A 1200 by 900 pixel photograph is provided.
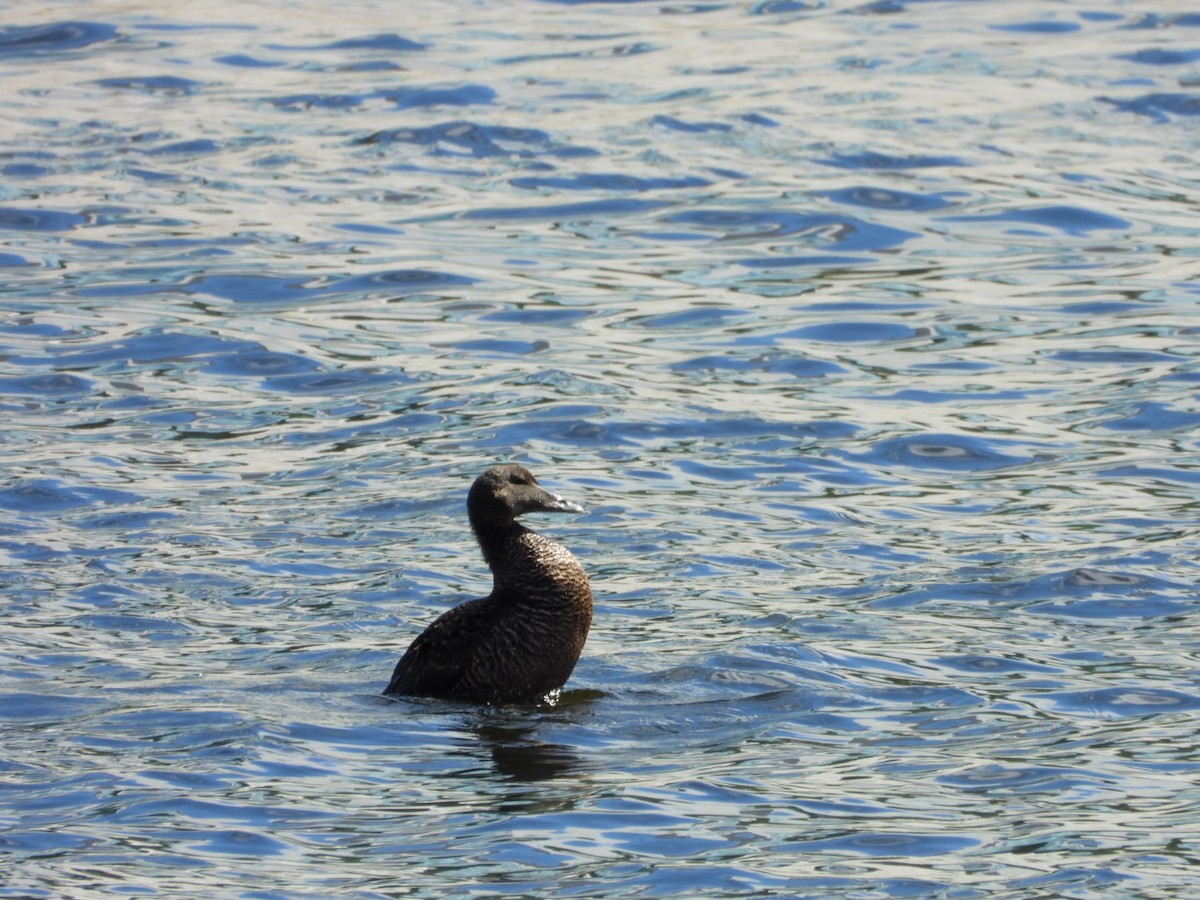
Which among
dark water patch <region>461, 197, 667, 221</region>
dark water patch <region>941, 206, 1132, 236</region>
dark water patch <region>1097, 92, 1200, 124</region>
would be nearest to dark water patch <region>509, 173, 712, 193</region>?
dark water patch <region>461, 197, 667, 221</region>

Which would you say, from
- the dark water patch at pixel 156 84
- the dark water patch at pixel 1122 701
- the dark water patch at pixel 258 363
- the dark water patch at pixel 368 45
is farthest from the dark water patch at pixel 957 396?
the dark water patch at pixel 368 45

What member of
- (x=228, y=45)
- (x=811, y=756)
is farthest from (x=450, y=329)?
(x=228, y=45)

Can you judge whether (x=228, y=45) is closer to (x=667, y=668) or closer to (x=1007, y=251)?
(x=1007, y=251)

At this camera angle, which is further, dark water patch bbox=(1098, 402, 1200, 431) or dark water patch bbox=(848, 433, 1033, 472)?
dark water patch bbox=(1098, 402, 1200, 431)

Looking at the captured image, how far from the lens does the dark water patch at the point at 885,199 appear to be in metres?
18.0

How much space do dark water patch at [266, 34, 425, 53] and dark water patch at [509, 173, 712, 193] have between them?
18.1 ft

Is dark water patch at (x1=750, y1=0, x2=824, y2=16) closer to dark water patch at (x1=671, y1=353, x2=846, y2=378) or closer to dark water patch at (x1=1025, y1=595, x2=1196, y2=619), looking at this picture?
dark water patch at (x1=671, y1=353, x2=846, y2=378)

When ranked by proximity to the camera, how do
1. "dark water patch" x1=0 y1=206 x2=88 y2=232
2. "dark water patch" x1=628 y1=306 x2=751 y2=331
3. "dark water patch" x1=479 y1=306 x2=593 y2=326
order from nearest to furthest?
"dark water patch" x1=628 y1=306 x2=751 y2=331 < "dark water patch" x1=479 y1=306 x2=593 y2=326 < "dark water patch" x1=0 y1=206 x2=88 y2=232

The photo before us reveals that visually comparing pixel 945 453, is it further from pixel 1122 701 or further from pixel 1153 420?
pixel 1122 701

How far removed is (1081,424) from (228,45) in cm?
1358

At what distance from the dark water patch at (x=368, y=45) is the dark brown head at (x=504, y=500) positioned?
15.2 metres

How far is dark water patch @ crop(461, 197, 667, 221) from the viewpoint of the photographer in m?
17.9

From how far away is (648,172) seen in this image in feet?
62.5

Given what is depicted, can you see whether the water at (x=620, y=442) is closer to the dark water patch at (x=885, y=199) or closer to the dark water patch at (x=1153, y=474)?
the dark water patch at (x=1153, y=474)
